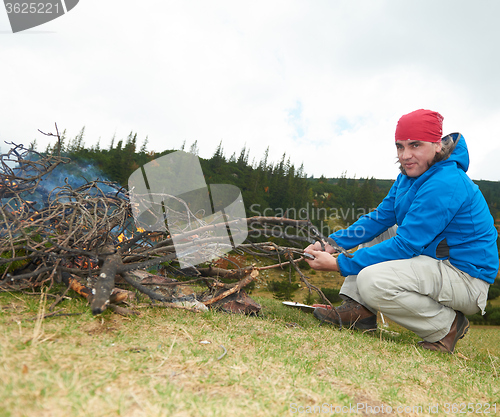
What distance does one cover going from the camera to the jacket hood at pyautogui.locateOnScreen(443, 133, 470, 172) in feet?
10.2

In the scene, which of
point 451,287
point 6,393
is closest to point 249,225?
point 451,287

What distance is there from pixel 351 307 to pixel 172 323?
7.48 feet

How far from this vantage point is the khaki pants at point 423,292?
298 centimetres

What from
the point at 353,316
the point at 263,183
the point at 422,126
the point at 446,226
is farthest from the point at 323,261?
the point at 263,183

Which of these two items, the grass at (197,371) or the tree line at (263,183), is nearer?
the grass at (197,371)

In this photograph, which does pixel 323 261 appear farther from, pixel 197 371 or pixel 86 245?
pixel 86 245

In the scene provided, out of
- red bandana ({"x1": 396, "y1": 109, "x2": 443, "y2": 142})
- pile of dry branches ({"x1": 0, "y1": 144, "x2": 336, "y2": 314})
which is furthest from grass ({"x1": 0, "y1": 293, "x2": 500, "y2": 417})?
red bandana ({"x1": 396, "y1": 109, "x2": 443, "y2": 142})

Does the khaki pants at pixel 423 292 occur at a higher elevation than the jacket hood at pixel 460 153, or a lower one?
lower

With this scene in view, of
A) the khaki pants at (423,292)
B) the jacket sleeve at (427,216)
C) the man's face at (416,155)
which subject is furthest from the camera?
the man's face at (416,155)

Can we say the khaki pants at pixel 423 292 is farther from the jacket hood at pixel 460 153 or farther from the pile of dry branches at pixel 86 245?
the jacket hood at pixel 460 153

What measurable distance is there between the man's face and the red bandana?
6 centimetres

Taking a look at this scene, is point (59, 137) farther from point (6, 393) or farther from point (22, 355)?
point (6, 393)

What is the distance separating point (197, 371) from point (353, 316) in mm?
2603

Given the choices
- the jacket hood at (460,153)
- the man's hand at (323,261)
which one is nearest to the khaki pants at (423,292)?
the man's hand at (323,261)
